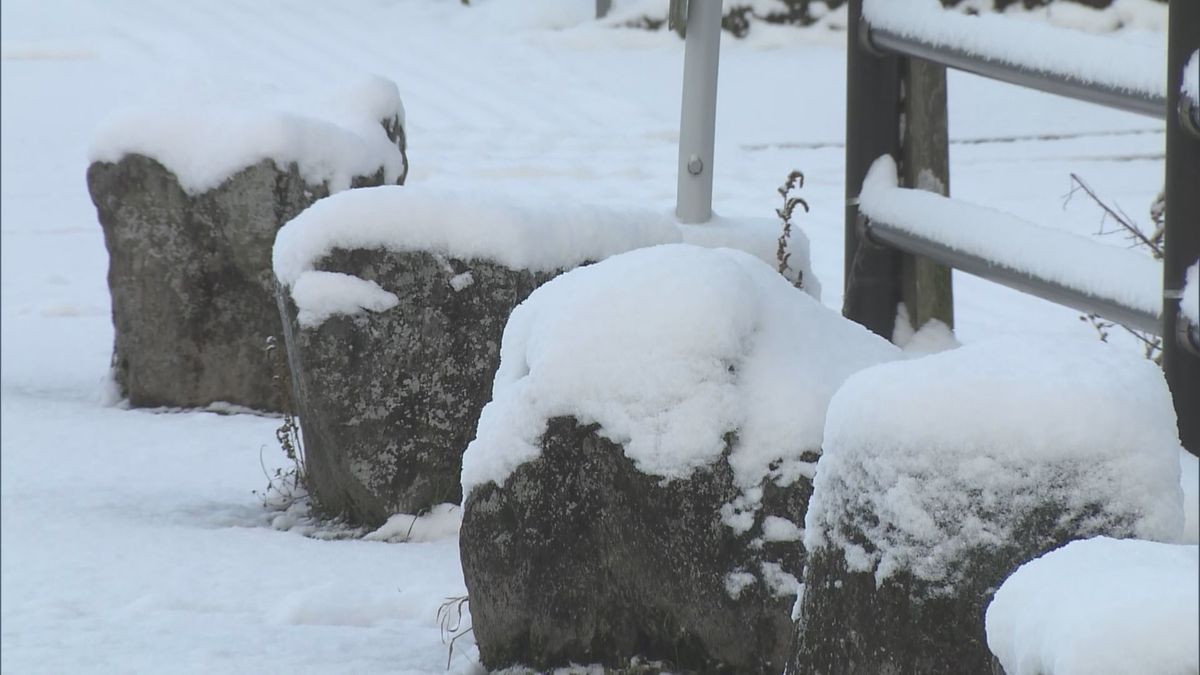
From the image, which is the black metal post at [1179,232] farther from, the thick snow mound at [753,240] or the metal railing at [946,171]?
the thick snow mound at [753,240]

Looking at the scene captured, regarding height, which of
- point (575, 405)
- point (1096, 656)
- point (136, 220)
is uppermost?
point (1096, 656)

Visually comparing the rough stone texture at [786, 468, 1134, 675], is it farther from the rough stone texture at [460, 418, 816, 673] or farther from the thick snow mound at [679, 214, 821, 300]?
the thick snow mound at [679, 214, 821, 300]

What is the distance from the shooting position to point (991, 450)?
158 centimetres

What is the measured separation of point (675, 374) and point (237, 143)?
9.30 ft

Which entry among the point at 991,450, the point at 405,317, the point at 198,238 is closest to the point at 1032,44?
the point at 405,317

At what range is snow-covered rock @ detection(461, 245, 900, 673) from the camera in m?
2.18

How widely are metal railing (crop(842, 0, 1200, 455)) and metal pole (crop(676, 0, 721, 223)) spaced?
339 millimetres

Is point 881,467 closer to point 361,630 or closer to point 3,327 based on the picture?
point 361,630

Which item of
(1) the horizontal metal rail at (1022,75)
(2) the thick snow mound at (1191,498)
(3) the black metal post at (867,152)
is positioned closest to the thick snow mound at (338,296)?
(3) the black metal post at (867,152)

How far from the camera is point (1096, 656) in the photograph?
1.03 m

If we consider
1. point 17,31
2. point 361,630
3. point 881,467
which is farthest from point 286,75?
point 881,467

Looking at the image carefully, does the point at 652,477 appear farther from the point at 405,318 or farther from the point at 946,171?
the point at 946,171

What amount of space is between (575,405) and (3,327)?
191 inches

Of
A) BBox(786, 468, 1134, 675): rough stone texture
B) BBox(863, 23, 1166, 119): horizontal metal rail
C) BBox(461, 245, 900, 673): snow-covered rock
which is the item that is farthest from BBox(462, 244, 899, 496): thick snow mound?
BBox(863, 23, 1166, 119): horizontal metal rail
